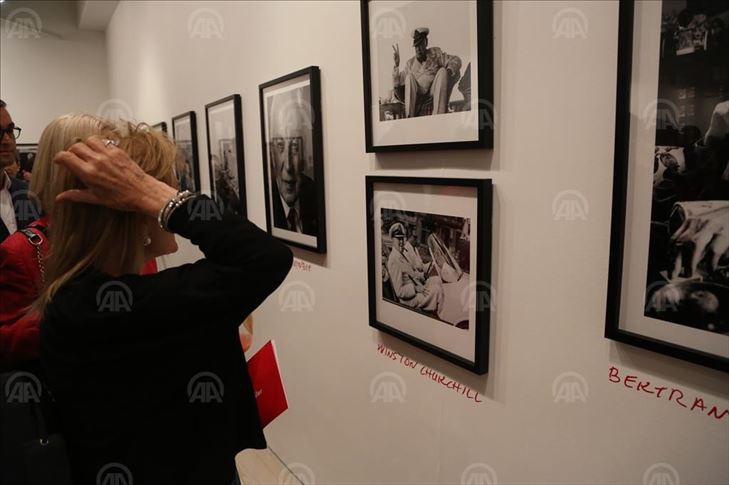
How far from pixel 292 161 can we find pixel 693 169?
1622 millimetres

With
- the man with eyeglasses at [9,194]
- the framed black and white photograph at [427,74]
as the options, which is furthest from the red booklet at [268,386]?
the man with eyeglasses at [9,194]

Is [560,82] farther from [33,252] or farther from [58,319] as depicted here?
[33,252]

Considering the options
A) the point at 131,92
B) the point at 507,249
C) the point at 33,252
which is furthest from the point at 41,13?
the point at 507,249

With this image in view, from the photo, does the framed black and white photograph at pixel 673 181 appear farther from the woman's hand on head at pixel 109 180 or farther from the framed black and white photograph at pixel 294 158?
the framed black and white photograph at pixel 294 158

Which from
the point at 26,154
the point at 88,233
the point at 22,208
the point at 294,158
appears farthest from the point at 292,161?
the point at 26,154

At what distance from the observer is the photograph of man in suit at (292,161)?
2.13 m

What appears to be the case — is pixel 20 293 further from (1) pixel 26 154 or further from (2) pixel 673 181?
(1) pixel 26 154

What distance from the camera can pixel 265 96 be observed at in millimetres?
2402

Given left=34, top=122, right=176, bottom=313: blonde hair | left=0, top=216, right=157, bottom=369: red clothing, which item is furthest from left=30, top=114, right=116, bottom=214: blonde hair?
left=0, top=216, right=157, bottom=369: red clothing

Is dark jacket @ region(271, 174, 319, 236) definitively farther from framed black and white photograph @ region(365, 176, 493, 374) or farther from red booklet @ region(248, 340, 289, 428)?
red booklet @ region(248, 340, 289, 428)

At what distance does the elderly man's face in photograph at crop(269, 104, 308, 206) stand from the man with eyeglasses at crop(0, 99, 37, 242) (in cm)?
99

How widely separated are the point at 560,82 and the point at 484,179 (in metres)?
0.29

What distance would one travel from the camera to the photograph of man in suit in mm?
2135

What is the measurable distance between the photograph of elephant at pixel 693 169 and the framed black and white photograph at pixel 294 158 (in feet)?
4.34
